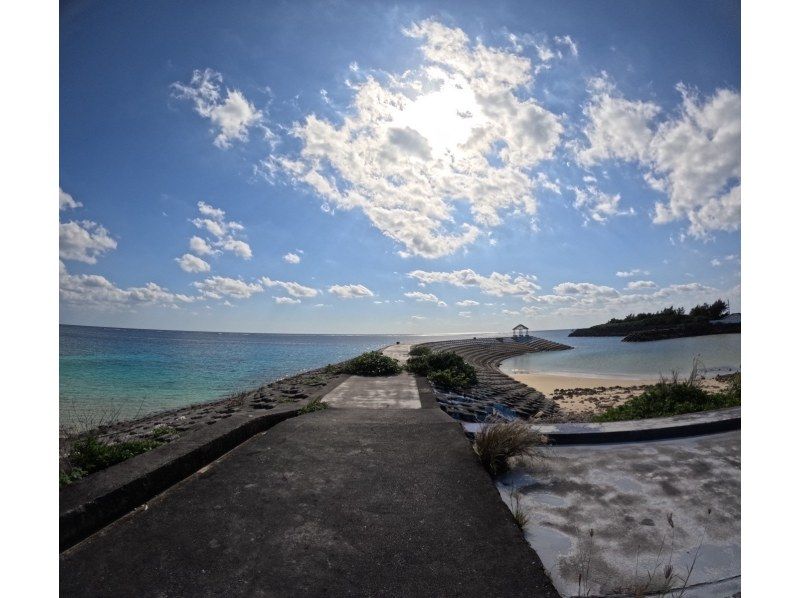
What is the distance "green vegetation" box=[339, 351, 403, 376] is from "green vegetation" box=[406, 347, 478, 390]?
70 centimetres

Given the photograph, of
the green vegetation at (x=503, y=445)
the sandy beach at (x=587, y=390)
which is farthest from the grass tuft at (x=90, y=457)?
the sandy beach at (x=587, y=390)

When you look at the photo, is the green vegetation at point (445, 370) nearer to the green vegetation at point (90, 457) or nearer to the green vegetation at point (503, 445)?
the green vegetation at point (503, 445)

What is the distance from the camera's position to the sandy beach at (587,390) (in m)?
11.9

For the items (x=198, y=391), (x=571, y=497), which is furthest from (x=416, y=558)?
(x=198, y=391)

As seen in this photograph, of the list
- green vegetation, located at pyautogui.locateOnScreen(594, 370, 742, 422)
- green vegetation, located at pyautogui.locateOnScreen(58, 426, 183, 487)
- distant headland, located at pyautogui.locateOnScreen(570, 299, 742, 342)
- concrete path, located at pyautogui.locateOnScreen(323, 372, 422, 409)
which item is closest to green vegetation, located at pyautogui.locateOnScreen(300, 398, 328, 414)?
concrete path, located at pyautogui.locateOnScreen(323, 372, 422, 409)

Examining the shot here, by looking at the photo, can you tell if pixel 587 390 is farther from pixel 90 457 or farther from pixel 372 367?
pixel 90 457

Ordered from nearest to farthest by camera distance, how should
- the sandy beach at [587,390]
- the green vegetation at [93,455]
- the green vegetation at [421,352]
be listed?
1. the green vegetation at [93,455]
2. the sandy beach at [587,390]
3. the green vegetation at [421,352]

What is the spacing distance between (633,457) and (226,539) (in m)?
4.30

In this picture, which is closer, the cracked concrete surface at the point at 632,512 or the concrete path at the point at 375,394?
the cracked concrete surface at the point at 632,512

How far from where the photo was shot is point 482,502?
121 inches

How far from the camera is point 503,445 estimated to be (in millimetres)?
4008

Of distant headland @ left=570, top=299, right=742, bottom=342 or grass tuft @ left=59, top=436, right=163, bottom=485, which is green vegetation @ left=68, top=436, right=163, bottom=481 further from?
distant headland @ left=570, top=299, right=742, bottom=342

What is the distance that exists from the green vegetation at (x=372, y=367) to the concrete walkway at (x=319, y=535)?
7.57m

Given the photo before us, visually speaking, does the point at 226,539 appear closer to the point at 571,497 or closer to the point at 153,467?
the point at 153,467
